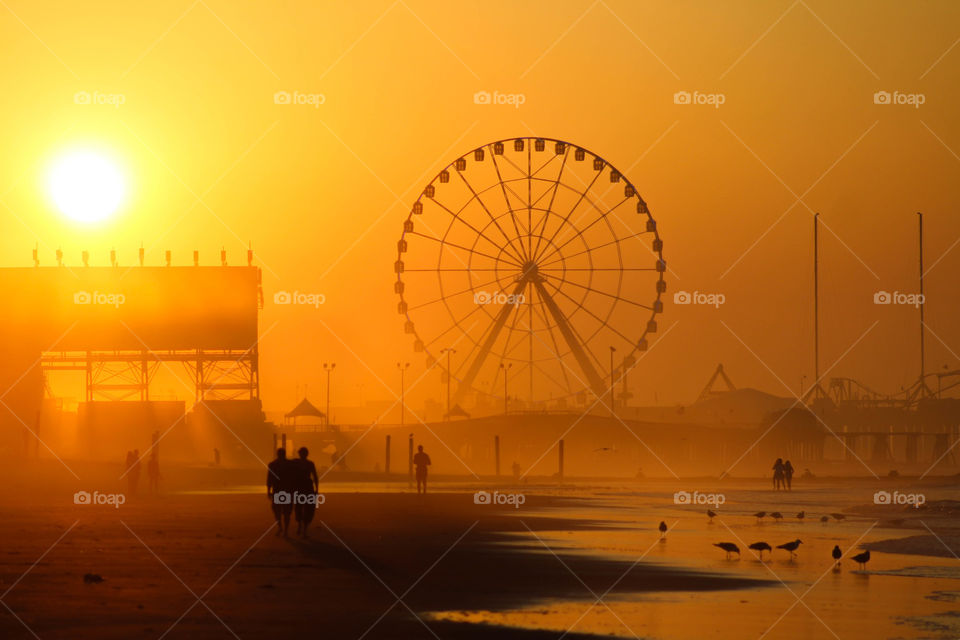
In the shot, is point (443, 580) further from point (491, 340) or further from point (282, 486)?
point (491, 340)

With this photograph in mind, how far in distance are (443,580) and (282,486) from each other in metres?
6.81

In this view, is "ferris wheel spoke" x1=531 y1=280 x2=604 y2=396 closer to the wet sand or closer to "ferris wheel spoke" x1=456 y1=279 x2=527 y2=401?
"ferris wheel spoke" x1=456 y1=279 x2=527 y2=401

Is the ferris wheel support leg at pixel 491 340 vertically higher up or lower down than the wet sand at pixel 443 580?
higher up

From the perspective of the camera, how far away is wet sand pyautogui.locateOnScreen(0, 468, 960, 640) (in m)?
12.7

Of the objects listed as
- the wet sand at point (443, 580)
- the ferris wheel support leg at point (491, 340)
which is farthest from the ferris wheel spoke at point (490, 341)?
the wet sand at point (443, 580)

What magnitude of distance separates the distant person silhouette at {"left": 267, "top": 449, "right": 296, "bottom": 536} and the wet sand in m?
0.46

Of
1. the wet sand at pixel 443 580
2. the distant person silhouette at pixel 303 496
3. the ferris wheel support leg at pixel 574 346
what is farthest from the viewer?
the ferris wheel support leg at pixel 574 346

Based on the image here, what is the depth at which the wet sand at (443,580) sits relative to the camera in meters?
12.7

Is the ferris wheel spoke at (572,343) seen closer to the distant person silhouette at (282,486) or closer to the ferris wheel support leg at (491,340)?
the ferris wheel support leg at (491,340)

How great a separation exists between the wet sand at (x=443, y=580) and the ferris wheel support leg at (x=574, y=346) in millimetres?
45577

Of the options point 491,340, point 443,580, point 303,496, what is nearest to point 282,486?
point 303,496

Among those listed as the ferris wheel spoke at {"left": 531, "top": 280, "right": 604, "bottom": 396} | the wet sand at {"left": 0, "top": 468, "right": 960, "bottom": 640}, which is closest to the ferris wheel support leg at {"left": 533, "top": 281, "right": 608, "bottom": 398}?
the ferris wheel spoke at {"left": 531, "top": 280, "right": 604, "bottom": 396}

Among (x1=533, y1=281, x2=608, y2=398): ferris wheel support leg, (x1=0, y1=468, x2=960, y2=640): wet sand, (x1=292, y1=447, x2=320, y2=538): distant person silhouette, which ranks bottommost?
(x1=0, y1=468, x2=960, y2=640): wet sand

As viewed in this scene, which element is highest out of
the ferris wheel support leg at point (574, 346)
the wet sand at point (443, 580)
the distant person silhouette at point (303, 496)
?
the ferris wheel support leg at point (574, 346)
